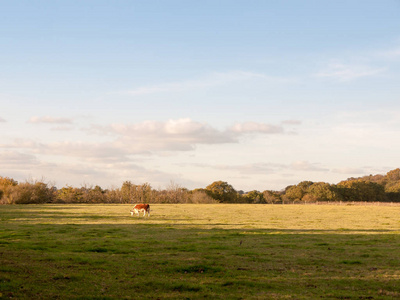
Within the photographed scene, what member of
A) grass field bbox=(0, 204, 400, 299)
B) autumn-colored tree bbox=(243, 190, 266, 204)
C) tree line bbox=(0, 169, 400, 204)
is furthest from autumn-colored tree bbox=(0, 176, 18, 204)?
autumn-colored tree bbox=(243, 190, 266, 204)

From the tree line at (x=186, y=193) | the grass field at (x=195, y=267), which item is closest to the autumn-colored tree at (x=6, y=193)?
the tree line at (x=186, y=193)

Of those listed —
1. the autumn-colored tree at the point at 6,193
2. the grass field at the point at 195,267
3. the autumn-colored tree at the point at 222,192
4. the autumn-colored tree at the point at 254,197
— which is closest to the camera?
the grass field at the point at 195,267

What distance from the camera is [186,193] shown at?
97625mm

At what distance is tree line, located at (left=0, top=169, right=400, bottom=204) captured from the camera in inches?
3014

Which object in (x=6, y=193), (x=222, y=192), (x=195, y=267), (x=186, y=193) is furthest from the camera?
(x=222, y=192)

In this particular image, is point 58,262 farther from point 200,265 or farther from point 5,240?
point 5,240

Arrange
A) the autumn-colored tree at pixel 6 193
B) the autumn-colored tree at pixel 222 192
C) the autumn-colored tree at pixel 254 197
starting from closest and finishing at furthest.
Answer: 1. the autumn-colored tree at pixel 6 193
2. the autumn-colored tree at pixel 222 192
3. the autumn-colored tree at pixel 254 197

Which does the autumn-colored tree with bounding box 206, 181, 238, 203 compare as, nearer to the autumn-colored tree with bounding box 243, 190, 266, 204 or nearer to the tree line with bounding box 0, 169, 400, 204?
the tree line with bounding box 0, 169, 400, 204

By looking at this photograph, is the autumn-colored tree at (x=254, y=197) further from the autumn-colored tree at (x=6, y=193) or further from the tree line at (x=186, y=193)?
the autumn-colored tree at (x=6, y=193)

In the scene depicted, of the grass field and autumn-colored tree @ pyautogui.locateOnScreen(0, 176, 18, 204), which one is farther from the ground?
autumn-colored tree @ pyautogui.locateOnScreen(0, 176, 18, 204)

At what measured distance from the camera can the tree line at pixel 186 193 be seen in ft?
251

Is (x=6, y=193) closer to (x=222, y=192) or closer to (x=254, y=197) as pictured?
(x=222, y=192)

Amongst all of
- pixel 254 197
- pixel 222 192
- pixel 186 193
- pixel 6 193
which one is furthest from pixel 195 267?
pixel 254 197

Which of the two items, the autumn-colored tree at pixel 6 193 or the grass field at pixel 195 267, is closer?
the grass field at pixel 195 267
